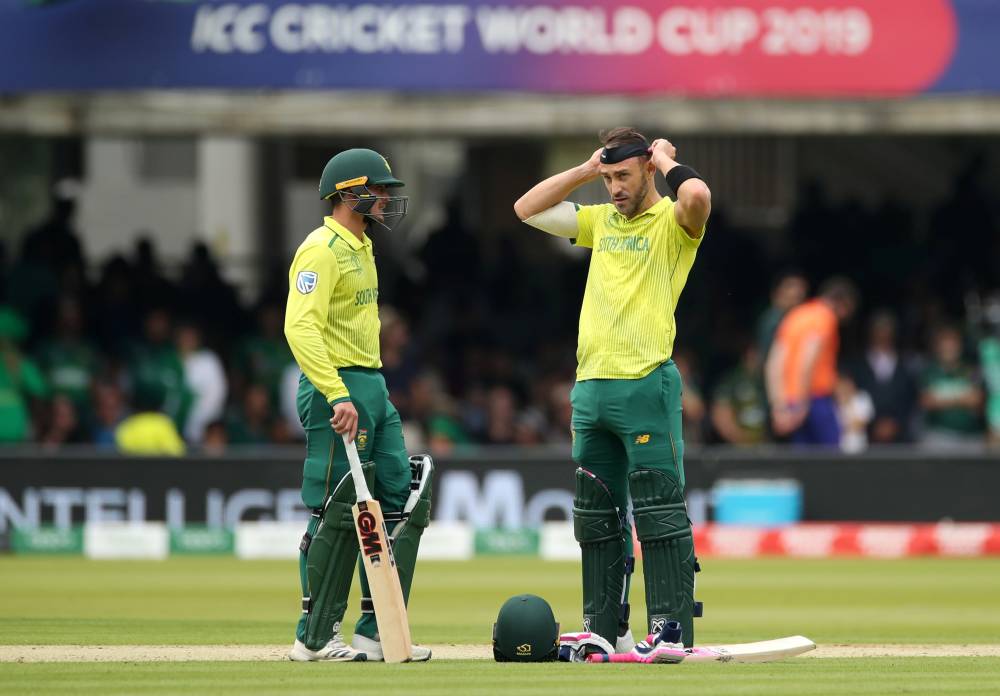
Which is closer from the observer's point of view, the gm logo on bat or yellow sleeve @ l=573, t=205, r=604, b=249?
the gm logo on bat

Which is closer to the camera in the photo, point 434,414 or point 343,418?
point 343,418

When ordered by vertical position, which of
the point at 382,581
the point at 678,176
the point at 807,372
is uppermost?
the point at 678,176

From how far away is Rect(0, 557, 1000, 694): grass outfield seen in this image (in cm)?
600

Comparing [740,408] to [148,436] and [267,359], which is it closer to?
[267,359]

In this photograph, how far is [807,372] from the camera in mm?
13352

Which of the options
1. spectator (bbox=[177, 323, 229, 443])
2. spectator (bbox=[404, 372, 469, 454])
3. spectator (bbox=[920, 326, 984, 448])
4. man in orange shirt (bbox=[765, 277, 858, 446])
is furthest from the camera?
spectator (bbox=[920, 326, 984, 448])

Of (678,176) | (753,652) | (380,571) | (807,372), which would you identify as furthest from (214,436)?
(678,176)

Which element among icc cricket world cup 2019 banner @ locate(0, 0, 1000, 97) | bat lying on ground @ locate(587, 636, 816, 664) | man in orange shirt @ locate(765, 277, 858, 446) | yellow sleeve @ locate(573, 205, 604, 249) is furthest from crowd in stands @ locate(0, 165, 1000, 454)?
bat lying on ground @ locate(587, 636, 816, 664)

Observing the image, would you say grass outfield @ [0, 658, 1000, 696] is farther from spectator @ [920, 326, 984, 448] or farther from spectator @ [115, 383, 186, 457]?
spectator @ [920, 326, 984, 448]

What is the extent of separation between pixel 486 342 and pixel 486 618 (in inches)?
291

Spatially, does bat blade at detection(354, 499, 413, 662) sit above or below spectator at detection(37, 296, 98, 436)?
below

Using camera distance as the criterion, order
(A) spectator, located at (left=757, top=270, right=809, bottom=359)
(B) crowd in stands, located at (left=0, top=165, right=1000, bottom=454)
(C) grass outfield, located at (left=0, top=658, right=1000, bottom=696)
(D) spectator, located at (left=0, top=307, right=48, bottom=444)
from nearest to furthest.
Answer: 1. (C) grass outfield, located at (left=0, top=658, right=1000, bottom=696)
2. (A) spectator, located at (left=757, top=270, right=809, bottom=359)
3. (D) spectator, located at (left=0, top=307, right=48, bottom=444)
4. (B) crowd in stands, located at (left=0, top=165, right=1000, bottom=454)

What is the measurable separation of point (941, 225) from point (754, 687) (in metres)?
12.3

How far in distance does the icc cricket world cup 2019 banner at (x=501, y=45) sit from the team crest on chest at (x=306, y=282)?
8485 mm
